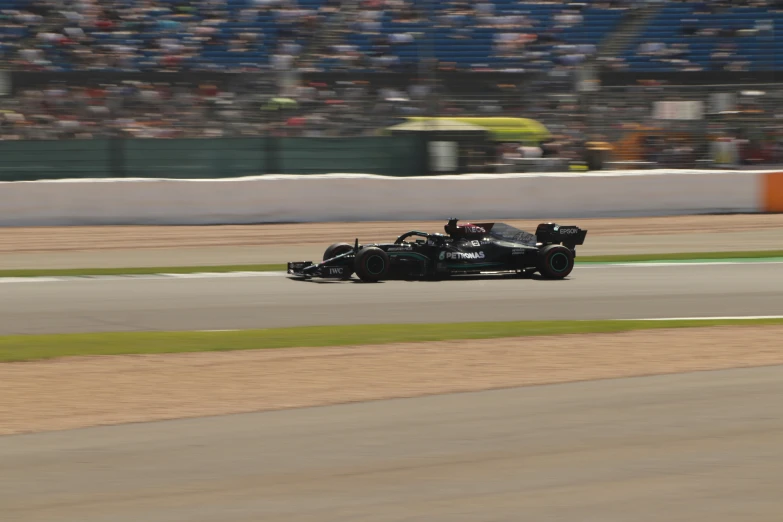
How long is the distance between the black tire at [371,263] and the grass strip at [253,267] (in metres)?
1.89

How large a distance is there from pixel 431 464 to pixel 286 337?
4277 millimetres

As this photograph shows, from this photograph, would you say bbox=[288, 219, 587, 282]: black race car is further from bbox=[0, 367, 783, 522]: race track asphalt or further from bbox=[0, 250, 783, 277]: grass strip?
bbox=[0, 367, 783, 522]: race track asphalt

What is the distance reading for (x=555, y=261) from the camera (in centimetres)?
1337

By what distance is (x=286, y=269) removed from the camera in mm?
14398

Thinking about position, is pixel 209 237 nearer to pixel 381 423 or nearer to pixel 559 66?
pixel 559 66

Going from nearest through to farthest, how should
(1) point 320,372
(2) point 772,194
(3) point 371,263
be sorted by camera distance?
1. (1) point 320,372
2. (3) point 371,263
3. (2) point 772,194

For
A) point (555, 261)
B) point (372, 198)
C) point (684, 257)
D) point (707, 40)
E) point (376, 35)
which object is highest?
point (707, 40)

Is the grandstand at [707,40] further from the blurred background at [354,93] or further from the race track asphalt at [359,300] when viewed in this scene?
the race track asphalt at [359,300]

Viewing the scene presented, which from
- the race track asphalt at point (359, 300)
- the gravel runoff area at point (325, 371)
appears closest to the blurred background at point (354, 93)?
the race track asphalt at point (359, 300)

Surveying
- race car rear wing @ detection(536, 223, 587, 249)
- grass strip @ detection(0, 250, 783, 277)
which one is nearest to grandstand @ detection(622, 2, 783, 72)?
grass strip @ detection(0, 250, 783, 277)

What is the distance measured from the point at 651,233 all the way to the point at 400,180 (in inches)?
166

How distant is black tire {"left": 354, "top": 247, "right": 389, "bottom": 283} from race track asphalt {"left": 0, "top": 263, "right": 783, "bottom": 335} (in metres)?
0.16

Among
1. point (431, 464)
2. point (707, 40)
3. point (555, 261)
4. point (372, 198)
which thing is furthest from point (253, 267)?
point (707, 40)

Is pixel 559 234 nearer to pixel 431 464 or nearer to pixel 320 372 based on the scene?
pixel 320 372
